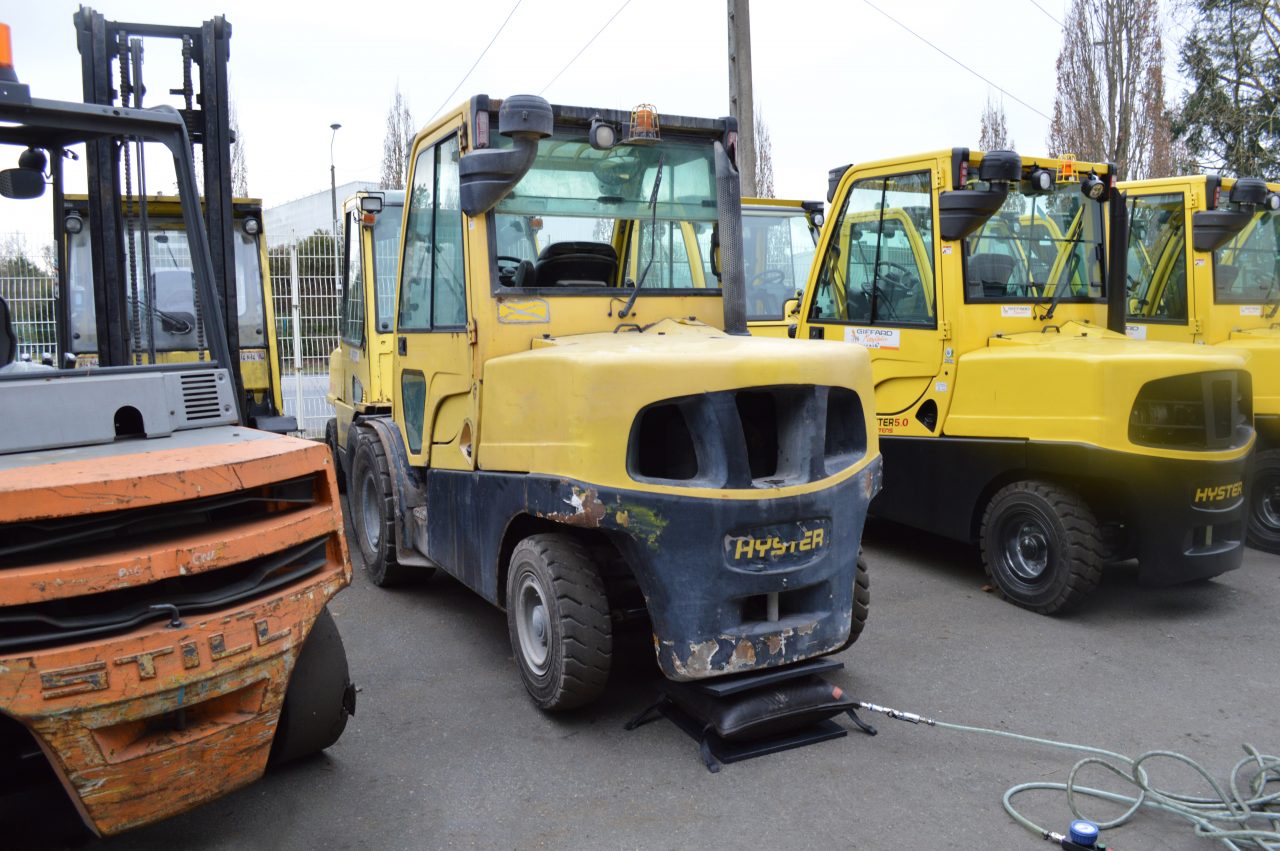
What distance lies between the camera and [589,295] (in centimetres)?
495

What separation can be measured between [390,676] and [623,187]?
9.12ft

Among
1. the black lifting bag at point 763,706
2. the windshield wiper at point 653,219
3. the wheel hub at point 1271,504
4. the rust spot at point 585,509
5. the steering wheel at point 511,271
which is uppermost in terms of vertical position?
the windshield wiper at point 653,219

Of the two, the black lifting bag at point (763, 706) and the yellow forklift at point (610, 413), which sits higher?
the yellow forklift at point (610, 413)

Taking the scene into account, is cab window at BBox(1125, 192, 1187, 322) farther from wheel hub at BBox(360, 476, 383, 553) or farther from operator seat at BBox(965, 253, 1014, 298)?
wheel hub at BBox(360, 476, 383, 553)

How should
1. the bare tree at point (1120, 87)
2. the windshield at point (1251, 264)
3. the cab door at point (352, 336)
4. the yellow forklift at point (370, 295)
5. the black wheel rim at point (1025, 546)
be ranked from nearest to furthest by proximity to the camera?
the black wheel rim at point (1025, 546) → the windshield at point (1251, 264) → the yellow forklift at point (370, 295) → the cab door at point (352, 336) → the bare tree at point (1120, 87)

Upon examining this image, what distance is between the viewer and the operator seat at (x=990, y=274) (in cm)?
644

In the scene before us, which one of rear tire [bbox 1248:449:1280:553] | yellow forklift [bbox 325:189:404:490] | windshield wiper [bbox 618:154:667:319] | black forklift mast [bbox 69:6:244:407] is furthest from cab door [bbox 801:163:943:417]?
black forklift mast [bbox 69:6:244:407]

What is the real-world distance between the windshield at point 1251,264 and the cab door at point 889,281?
2.83 meters

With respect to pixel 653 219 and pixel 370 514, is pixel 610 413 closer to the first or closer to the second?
pixel 653 219

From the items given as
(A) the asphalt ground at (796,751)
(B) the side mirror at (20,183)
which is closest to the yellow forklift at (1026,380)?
(A) the asphalt ground at (796,751)

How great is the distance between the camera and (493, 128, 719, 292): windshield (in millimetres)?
4961

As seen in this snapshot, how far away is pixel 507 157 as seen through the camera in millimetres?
4305

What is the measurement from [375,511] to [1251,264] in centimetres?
713

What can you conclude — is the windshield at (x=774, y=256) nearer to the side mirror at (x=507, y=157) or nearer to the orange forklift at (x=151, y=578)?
the side mirror at (x=507, y=157)
